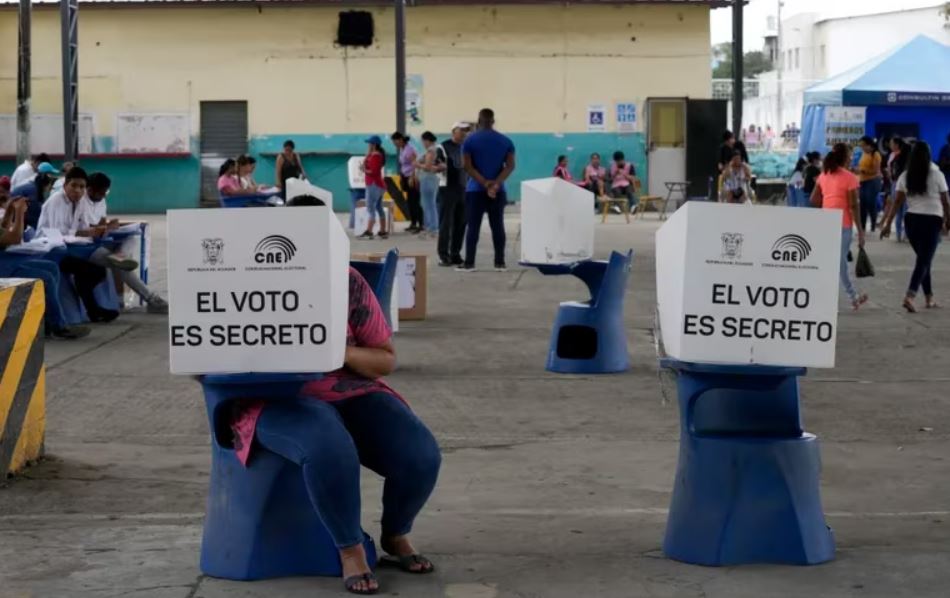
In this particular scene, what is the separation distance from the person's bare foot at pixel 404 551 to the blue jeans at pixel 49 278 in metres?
7.75

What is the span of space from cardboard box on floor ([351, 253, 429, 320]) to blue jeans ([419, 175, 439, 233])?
1170cm

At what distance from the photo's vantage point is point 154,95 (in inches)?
1593

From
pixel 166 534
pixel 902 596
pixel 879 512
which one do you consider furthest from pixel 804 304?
pixel 166 534

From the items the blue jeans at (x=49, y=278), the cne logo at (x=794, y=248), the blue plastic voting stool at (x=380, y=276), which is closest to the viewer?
the cne logo at (x=794, y=248)

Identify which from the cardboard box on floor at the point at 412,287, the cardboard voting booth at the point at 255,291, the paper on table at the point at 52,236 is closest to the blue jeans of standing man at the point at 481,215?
the cardboard box on floor at the point at 412,287

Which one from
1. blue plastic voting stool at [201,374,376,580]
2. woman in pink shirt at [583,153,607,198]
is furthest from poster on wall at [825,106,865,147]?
blue plastic voting stool at [201,374,376,580]

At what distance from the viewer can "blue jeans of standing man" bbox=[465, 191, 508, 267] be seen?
755 inches

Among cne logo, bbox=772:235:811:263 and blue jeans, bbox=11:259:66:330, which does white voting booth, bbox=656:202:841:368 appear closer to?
cne logo, bbox=772:235:811:263

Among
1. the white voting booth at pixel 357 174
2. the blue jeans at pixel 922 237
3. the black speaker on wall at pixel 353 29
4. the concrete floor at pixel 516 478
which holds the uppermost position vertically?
the black speaker on wall at pixel 353 29

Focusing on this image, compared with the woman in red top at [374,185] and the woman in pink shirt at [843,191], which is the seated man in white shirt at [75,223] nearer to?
the woman in pink shirt at [843,191]

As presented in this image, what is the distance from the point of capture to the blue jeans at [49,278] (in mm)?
13289

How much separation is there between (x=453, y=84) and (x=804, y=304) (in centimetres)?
3485

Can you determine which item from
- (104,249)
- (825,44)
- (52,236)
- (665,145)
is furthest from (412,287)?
(825,44)

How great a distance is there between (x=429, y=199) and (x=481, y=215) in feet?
25.3
